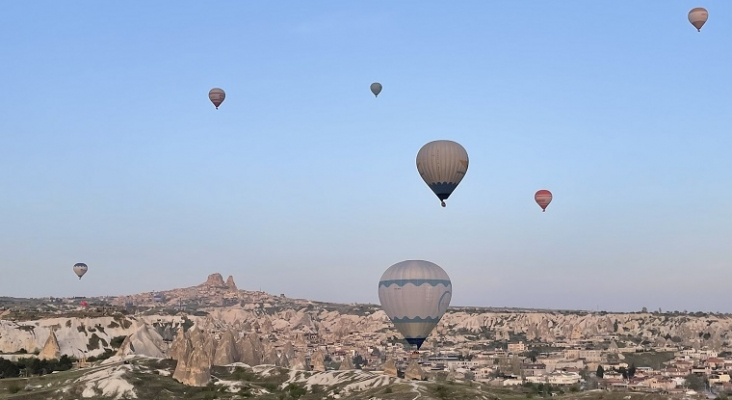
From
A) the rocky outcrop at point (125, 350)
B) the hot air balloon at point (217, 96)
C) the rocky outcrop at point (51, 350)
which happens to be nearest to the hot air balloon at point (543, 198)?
the hot air balloon at point (217, 96)

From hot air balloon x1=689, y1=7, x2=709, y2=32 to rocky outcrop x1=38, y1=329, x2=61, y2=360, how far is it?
10762 cm

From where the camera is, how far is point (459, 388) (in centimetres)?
12294

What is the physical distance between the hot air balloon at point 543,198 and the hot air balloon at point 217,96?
42480 millimetres

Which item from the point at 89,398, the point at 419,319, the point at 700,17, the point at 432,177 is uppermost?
the point at 700,17

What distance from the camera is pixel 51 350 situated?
550ft

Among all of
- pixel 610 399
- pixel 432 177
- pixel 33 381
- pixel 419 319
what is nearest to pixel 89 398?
pixel 33 381

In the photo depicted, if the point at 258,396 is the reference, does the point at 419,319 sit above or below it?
above

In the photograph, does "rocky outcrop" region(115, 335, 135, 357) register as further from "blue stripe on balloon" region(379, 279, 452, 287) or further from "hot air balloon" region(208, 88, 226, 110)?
"blue stripe on balloon" region(379, 279, 452, 287)

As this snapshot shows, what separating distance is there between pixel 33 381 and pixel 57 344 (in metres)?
37.8

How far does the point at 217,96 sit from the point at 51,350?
2203 inches

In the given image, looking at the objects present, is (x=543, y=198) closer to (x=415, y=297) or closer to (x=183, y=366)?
(x=415, y=297)

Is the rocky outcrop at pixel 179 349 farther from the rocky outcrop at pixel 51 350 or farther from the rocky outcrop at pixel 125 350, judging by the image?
the rocky outcrop at pixel 51 350

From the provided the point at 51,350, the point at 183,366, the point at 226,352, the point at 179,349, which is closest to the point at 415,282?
the point at 183,366

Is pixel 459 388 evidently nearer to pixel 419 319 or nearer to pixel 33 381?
pixel 419 319
